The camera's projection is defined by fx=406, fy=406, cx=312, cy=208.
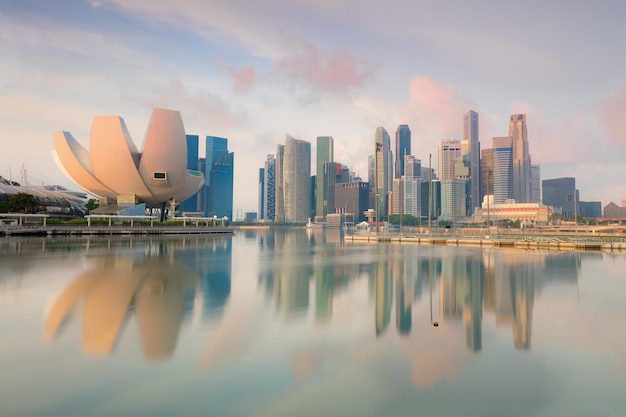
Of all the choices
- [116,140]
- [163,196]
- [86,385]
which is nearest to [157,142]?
[116,140]

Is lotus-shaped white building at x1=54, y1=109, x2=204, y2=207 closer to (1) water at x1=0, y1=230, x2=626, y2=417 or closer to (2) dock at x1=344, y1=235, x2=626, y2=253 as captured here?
(2) dock at x1=344, y1=235, x2=626, y2=253

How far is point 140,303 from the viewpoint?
40.5 ft

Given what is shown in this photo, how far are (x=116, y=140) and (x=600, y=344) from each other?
63.3 meters

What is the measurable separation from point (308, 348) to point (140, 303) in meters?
6.39

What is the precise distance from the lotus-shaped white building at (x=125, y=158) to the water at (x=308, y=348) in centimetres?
4820

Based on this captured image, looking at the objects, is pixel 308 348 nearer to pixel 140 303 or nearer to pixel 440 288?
pixel 140 303

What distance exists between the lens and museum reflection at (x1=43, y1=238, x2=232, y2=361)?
9023mm

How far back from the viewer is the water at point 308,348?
6051 millimetres

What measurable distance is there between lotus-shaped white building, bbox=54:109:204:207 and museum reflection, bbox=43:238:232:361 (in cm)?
4491

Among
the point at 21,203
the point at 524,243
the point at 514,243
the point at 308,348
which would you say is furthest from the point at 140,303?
the point at 21,203

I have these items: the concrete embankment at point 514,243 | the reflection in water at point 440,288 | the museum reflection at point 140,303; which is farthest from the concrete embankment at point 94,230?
the reflection in water at point 440,288

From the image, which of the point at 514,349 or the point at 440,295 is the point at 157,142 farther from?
the point at 514,349

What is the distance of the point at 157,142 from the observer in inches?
2422

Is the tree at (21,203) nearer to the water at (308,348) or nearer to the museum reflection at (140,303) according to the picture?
the museum reflection at (140,303)
